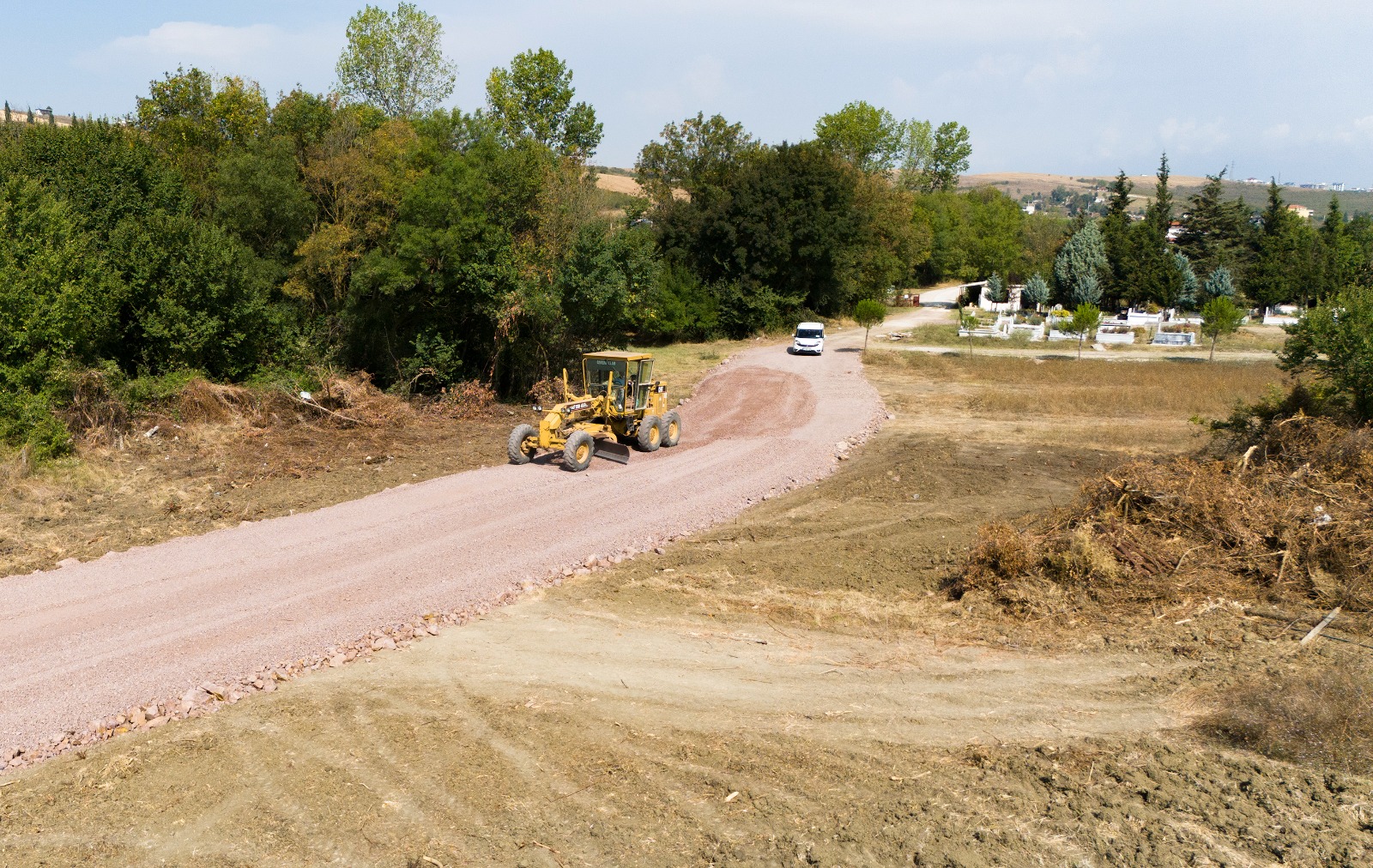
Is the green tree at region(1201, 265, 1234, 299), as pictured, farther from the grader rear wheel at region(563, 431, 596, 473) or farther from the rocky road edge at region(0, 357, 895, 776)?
the rocky road edge at region(0, 357, 895, 776)

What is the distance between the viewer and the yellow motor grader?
19.0 meters

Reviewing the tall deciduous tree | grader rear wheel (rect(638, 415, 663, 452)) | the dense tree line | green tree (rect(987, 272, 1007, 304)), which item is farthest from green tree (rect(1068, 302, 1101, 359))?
green tree (rect(987, 272, 1007, 304))

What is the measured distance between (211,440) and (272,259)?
11970 millimetres

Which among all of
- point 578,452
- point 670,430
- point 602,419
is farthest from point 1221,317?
point 578,452

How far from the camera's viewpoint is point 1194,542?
12.5 m

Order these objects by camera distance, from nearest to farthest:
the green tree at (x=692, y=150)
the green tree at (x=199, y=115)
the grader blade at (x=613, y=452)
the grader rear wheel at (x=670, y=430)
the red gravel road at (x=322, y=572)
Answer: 1. the red gravel road at (x=322, y=572)
2. the grader blade at (x=613, y=452)
3. the grader rear wheel at (x=670, y=430)
4. the green tree at (x=199, y=115)
5. the green tree at (x=692, y=150)

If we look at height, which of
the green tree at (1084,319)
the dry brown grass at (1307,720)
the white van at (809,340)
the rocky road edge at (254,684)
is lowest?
the rocky road edge at (254,684)

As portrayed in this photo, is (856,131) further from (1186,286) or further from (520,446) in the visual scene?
(520,446)

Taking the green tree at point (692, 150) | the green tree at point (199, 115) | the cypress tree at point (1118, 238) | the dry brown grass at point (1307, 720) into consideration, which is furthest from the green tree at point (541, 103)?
the dry brown grass at point (1307, 720)

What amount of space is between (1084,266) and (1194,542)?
5688 centimetres

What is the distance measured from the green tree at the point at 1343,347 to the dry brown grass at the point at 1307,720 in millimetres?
9089

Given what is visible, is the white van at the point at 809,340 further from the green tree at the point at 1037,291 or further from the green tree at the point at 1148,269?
the green tree at the point at 1148,269

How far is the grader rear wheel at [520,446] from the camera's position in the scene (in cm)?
1934

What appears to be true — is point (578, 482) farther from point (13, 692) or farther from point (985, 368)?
point (985, 368)
